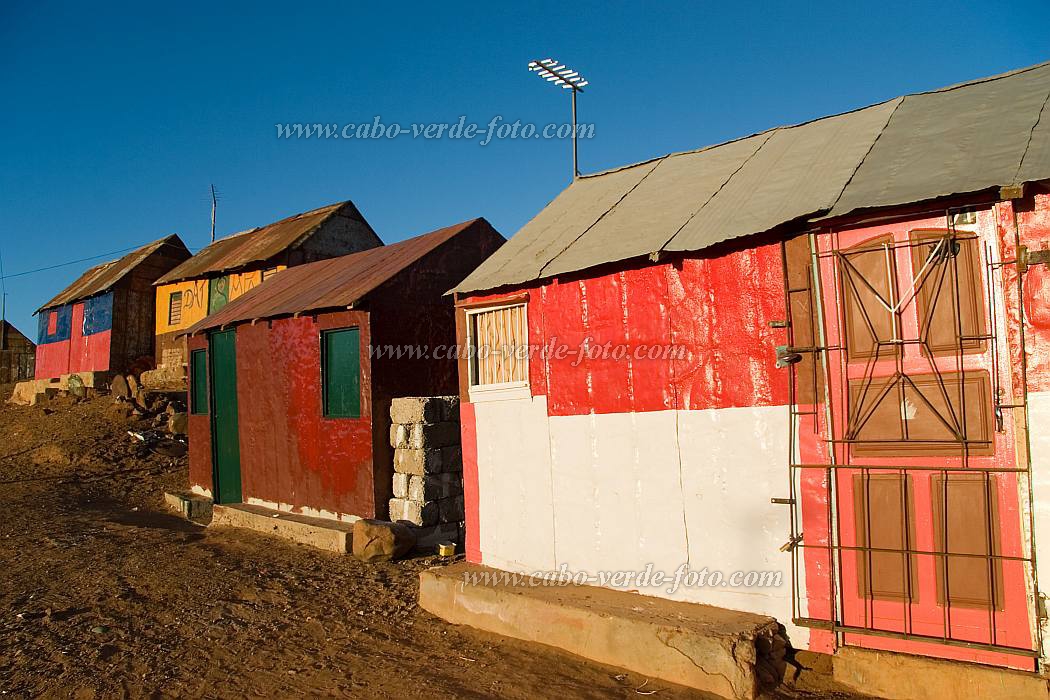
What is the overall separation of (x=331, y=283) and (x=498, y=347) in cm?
601

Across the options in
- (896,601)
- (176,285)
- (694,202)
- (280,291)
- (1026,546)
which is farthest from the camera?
(176,285)

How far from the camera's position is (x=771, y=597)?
5.75 meters

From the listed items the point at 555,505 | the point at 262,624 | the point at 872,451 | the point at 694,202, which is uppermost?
the point at 694,202

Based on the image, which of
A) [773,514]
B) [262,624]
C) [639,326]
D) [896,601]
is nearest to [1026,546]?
[896,601]

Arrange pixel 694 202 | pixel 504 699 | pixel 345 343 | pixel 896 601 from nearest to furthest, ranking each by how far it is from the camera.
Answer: pixel 896 601 → pixel 504 699 → pixel 694 202 → pixel 345 343

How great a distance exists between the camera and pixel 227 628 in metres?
7.41

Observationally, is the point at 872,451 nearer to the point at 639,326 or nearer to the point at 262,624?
the point at 639,326

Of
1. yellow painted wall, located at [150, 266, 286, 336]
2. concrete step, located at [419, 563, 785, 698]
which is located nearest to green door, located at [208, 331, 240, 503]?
yellow painted wall, located at [150, 266, 286, 336]

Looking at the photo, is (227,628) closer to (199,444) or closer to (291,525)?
(291,525)

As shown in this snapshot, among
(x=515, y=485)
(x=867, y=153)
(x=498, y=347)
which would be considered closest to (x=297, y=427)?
(x=498, y=347)

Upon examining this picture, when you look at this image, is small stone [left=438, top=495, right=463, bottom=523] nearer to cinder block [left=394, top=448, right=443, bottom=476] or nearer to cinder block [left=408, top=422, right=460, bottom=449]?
cinder block [left=394, top=448, right=443, bottom=476]

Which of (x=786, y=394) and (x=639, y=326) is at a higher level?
(x=639, y=326)

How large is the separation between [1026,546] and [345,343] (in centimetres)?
913

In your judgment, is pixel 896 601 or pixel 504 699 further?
pixel 504 699
